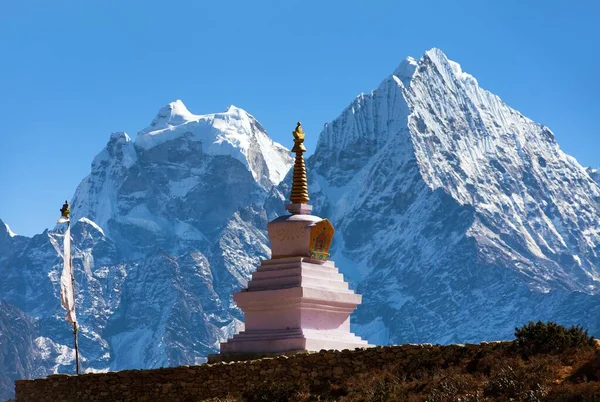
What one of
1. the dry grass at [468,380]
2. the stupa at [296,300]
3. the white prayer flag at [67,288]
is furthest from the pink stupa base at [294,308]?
the dry grass at [468,380]

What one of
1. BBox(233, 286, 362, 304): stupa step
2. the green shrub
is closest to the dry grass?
the green shrub

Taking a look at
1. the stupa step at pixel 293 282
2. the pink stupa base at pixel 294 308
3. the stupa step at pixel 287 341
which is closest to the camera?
the stupa step at pixel 287 341

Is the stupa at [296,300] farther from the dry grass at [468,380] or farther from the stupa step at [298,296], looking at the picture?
the dry grass at [468,380]

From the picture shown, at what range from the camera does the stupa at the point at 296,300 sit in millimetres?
42031

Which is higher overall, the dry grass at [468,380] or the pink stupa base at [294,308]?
the pink stupa base at [294,308]

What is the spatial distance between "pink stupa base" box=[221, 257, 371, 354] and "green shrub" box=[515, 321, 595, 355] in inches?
368

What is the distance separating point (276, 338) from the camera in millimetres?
41844

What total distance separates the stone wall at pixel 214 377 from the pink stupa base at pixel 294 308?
5281mm

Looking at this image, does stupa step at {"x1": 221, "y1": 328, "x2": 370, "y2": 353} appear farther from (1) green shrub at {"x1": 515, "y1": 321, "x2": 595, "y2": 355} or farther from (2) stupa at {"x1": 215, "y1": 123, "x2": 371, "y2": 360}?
(1) green shrub at {"x1": 515, "y1": 321, "x2": 595, "y2": 355}

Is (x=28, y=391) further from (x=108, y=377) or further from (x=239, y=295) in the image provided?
(x=239, y=295)

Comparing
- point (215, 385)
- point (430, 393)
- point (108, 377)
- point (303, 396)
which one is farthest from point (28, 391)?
point (430, 393)

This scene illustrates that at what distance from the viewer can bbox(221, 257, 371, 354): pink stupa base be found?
138 ft

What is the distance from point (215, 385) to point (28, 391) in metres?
5.99

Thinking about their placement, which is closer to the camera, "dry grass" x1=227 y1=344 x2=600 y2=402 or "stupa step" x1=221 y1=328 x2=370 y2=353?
"dry grass" x1=227 y1=344 x2=600 y2=402
